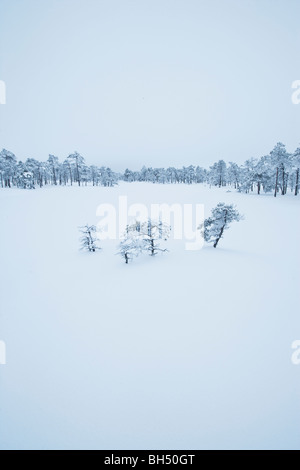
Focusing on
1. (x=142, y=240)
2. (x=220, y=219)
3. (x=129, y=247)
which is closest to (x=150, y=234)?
(x=142, y=240)

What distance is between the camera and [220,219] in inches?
635

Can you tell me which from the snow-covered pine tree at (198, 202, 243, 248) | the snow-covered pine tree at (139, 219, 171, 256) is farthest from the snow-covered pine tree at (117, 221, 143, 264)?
the snow-covered pine tree at (198, 202, 243, 248)

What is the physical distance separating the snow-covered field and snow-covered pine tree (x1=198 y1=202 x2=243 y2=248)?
2159 millimetres

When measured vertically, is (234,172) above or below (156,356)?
above

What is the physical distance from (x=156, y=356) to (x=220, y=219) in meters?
12.2

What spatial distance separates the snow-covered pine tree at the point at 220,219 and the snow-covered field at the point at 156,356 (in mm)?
2159

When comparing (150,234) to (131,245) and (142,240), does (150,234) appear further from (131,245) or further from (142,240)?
(131,245)

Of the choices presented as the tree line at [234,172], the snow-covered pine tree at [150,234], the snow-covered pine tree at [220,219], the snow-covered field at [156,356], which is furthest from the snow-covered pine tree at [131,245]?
the tree line at [234,172]

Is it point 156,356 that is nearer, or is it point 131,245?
point 156,356

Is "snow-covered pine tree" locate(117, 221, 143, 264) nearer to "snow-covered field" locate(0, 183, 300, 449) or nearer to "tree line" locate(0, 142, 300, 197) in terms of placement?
A: "snow-covered field" locate(0, 183, 300, 449)

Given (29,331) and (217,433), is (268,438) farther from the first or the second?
(29,331)

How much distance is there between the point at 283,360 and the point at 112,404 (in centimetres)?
576

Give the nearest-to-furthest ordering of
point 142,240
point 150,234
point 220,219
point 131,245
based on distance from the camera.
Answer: point 131,245, point 150,234, point 220,219, point 142,240

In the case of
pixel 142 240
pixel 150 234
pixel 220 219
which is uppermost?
pixel 220 219
